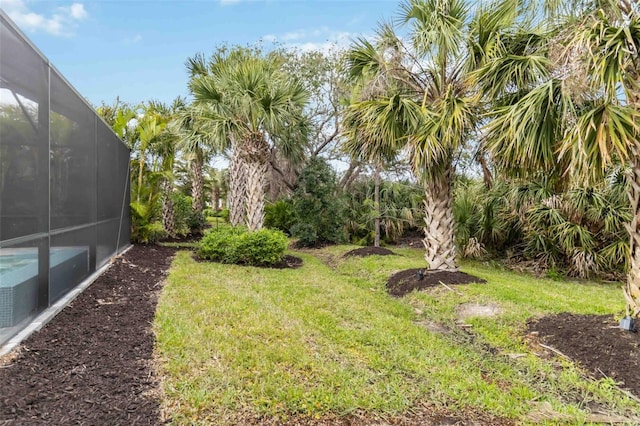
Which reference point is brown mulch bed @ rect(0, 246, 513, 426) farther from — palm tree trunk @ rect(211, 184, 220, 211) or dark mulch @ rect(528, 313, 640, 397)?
palm tree trunk @ rect(211, 184, 220, 211)

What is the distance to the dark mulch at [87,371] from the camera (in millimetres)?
2330

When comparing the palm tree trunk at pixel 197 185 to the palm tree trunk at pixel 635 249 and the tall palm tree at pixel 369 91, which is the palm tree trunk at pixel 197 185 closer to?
the tall palm tree at pixel 369 91

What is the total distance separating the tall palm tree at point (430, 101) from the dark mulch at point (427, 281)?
297 millimetres

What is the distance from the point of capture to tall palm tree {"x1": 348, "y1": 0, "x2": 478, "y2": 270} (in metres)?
5.81

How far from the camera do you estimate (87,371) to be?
290 cm

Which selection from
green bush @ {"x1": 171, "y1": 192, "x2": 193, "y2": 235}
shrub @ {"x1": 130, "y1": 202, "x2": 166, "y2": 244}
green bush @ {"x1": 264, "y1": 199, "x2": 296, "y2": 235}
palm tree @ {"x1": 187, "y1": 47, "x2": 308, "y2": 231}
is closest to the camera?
palm tree @ {"x1": 187, "y1": 47, "x2": 308, "y2": 231}

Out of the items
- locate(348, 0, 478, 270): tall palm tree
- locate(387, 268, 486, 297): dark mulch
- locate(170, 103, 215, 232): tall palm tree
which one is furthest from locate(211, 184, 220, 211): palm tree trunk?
locate(387, 268, 486, 297): dark mulch

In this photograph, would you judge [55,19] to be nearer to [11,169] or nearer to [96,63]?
[96,63]

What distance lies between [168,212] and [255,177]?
4.63m

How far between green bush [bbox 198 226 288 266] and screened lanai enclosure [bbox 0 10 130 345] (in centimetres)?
287

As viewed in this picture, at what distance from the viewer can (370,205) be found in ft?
45.5

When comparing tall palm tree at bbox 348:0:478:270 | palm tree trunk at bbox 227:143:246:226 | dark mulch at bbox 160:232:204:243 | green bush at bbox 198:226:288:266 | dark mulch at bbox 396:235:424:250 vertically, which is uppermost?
tall palm tree at bbox 348:0:478:270

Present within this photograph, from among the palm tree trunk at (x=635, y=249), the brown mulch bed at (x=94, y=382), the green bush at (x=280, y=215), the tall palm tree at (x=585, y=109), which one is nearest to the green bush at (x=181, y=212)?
the green bush at (x=280, y=215)

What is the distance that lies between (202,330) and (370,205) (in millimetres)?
10485
